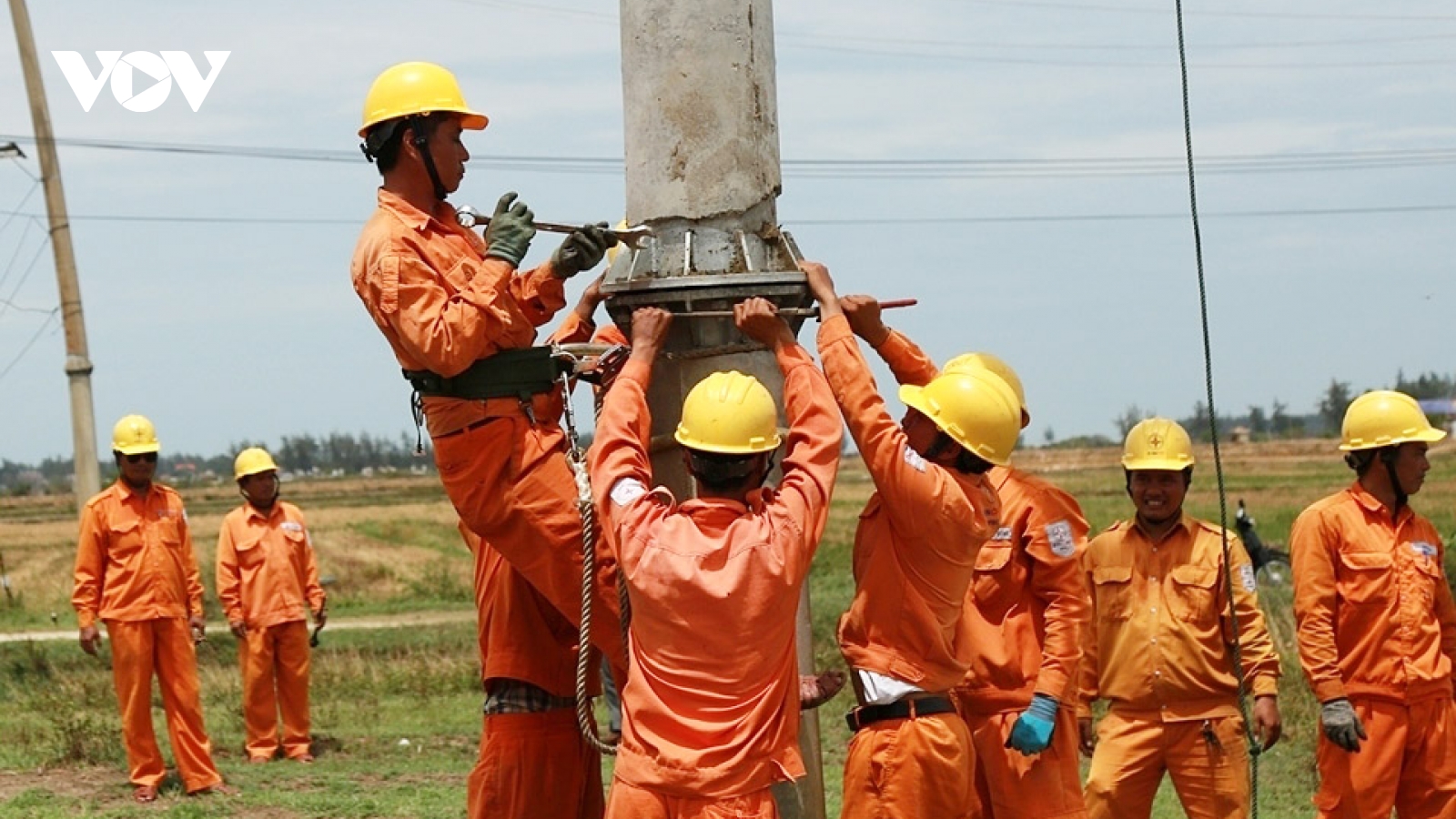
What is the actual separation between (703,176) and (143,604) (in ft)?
25.6

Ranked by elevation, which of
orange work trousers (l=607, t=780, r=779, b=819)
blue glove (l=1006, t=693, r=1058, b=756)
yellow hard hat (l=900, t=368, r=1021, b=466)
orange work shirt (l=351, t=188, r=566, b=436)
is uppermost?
orange work shirt (l=351, t=188, r=566, b=436)

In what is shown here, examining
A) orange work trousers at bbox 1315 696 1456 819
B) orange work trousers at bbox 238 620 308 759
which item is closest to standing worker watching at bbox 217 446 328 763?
orange work trousers at bbox 238 620 308 759

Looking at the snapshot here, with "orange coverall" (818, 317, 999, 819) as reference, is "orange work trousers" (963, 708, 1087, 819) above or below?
below

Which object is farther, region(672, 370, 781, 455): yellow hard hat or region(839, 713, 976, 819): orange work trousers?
region(839, 713, 976, 819): orange work trousers

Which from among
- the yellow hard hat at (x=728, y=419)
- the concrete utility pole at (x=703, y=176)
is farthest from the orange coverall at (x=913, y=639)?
the yellow hard hat at (x=728, y=419)

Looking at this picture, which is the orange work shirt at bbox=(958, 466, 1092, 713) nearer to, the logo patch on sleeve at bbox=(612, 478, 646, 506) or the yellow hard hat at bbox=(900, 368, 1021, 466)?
the yellow hard hat at bbox=(900, 368, 1021, 466)

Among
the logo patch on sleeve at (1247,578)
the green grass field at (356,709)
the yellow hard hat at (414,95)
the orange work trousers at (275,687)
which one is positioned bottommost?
the green grass field at (356,709)

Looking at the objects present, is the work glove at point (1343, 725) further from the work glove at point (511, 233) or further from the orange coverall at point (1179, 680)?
the work glove at point (511, 233)

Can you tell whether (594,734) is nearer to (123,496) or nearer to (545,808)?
(545,808)

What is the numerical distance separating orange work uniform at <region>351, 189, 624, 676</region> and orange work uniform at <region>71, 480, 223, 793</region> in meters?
6.83

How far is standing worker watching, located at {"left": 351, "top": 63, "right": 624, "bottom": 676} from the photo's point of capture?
5.72 meters

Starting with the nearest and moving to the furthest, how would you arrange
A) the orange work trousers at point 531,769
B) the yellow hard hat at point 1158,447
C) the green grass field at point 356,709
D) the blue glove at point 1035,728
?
the orange work trousers at point 531,769
the blue glove at point 1035,728
the yellow hard hat at point 1158,447
the green grass field at point 356,709

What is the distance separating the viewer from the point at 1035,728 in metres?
7.08

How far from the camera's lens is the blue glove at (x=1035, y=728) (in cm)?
707
